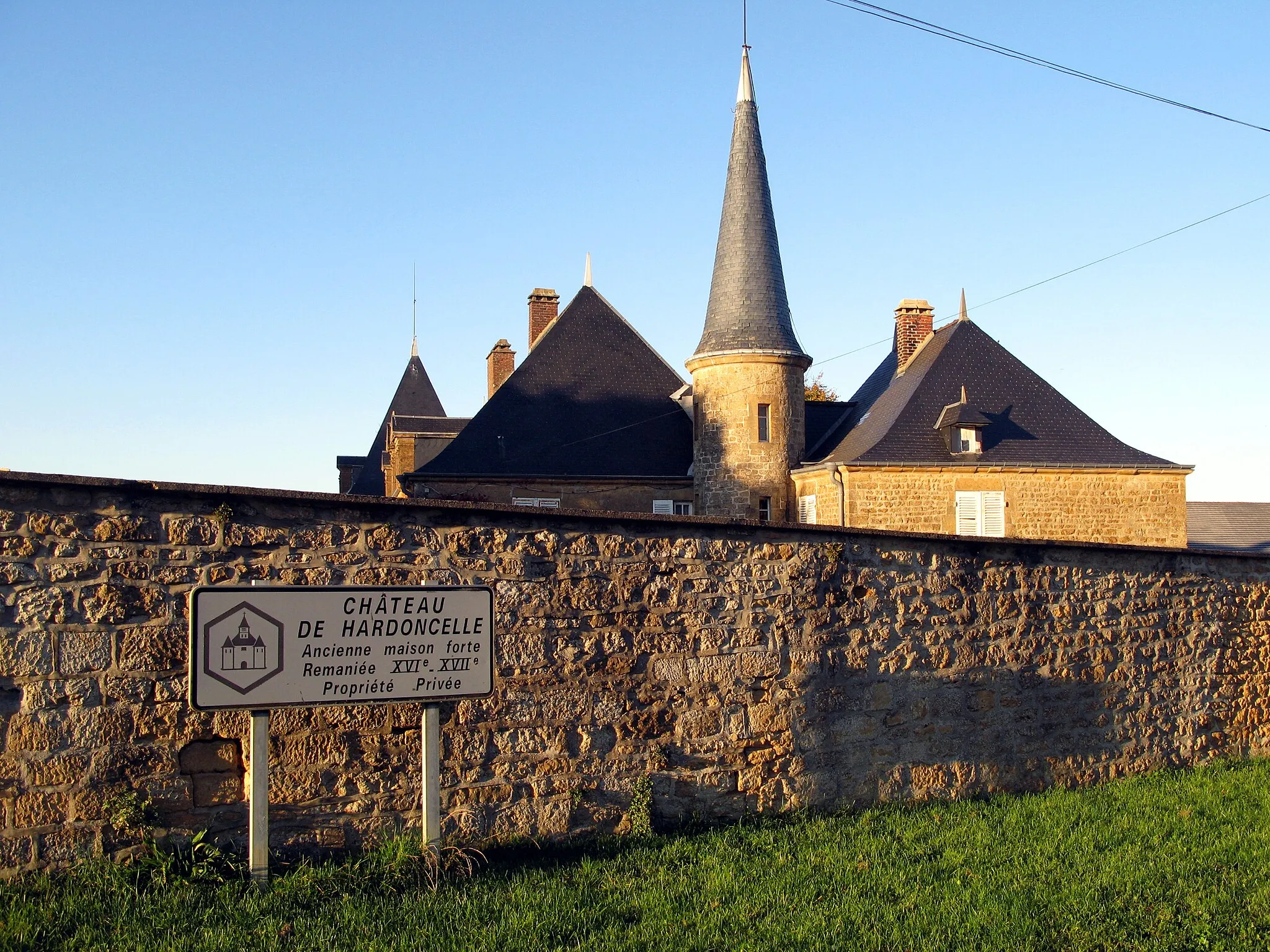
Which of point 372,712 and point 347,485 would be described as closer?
point 372,712

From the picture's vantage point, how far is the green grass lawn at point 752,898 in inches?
202

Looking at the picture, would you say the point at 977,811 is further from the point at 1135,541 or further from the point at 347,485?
the point at 347,485

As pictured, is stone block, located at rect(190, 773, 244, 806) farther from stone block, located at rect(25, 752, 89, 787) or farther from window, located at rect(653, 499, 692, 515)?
window, located at rect(653, 499, 692, 515)

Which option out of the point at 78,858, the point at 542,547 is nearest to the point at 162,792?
the point at 78,858

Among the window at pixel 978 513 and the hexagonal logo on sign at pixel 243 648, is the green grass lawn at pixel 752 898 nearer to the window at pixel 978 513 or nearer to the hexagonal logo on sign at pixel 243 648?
the hexagonal logo on sign at pixel 243 648

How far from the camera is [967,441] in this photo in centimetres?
2709

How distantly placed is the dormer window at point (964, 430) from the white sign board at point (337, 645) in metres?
22.5

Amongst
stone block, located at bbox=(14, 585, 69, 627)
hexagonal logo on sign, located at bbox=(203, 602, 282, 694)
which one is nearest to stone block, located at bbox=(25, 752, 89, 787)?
stone block, located at bbox=(14, 585, 69, 627)

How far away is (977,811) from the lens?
8.03 m

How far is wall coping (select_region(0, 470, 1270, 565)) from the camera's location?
577 cm

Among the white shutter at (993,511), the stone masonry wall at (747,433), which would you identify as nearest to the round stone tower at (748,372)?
the stone masonry wall at (747,433)

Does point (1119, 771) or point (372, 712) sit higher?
point (372, 712)

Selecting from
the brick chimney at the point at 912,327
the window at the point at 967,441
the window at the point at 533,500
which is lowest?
the window at the point at 533,500

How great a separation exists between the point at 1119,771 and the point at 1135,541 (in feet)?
63.9
